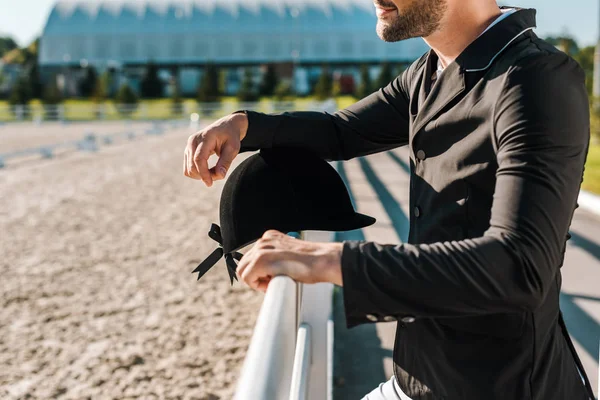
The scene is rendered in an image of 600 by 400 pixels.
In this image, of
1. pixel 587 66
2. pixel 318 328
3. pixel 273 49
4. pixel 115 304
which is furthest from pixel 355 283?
pixel 273 49

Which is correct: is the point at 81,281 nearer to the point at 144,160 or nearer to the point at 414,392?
the point at 414,392

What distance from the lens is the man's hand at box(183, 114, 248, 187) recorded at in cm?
161

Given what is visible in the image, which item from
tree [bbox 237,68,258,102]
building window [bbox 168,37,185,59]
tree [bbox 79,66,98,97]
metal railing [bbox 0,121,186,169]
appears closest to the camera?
metal railing [bbox 0,121,186,169]

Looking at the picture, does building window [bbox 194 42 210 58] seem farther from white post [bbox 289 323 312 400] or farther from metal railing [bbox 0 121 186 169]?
white post [bbox 289 323 312 400]

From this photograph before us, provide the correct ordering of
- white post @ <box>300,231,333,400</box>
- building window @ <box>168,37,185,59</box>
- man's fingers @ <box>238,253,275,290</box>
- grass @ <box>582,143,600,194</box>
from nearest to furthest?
man's fingers @ <box>238,253,275,290</box>
white post @ <box>300,231,333,400</box>
grass @ <box>582,143,600,194</box>
building window @ <box>168,37,185,59</box>

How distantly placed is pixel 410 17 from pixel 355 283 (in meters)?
0.56

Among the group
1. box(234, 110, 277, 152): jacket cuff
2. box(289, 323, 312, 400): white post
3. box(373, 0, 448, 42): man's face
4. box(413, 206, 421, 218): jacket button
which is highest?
box(373, 0, 448, 42): man's face

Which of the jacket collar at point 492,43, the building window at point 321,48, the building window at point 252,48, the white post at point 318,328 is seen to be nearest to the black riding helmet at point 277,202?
the jacket collar at point 492,43

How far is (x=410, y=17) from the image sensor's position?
53.0 inches

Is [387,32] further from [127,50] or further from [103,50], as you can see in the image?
[103,50]

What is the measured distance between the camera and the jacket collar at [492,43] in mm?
1272

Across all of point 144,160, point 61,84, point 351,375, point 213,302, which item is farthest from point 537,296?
point 61,84

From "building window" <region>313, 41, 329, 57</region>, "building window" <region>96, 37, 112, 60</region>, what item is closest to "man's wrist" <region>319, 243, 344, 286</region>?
"building window" <region>313, 41, 329, 57</region>

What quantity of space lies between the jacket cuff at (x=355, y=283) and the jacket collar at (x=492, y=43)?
1.40 feet
